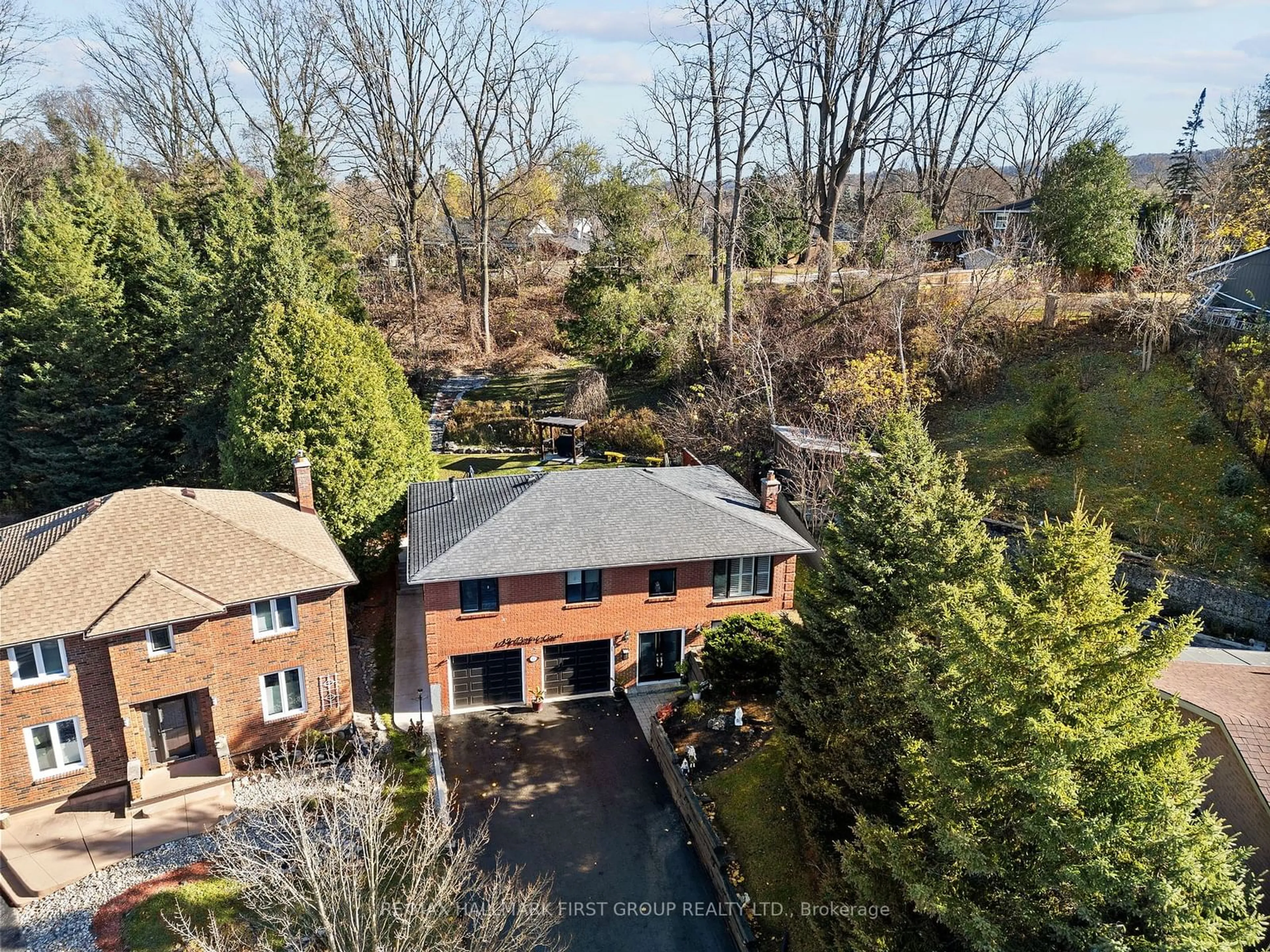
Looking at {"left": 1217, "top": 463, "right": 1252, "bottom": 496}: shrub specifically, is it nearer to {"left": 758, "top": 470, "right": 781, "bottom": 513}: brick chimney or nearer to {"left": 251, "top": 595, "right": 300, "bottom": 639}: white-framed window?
{"left": 758, "top": 470, "right": 781, "bottom": 513}: brick chimney

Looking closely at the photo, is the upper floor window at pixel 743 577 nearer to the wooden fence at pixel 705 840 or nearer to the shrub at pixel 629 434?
the wooden fence at pixel 705 840

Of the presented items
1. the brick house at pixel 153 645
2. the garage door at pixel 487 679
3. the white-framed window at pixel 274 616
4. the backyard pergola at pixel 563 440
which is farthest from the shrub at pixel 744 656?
the backyard pergola at pixel 563 440

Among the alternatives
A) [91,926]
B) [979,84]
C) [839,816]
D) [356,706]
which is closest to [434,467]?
[356,706]

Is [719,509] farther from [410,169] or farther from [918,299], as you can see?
[410,169]

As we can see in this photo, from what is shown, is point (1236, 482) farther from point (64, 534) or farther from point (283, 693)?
point (64, 534)

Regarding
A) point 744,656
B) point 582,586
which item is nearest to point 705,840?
point 744,656

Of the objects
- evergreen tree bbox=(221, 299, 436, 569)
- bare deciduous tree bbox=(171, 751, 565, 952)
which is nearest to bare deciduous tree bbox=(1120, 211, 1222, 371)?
evergreen tree bbox=(221, 299, 436, 569)

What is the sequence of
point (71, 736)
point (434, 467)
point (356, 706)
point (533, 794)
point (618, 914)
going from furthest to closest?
point (434, 467)
point (356, 706)
point (533, 794)
point (71, 736)
point (618, 914)
